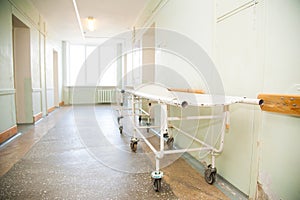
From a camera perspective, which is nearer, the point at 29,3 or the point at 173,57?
the point at 173,57

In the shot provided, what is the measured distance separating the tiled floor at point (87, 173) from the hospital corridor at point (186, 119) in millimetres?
12

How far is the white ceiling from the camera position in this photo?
12.4 ft

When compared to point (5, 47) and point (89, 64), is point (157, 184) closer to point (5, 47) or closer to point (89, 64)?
point (5, 47)

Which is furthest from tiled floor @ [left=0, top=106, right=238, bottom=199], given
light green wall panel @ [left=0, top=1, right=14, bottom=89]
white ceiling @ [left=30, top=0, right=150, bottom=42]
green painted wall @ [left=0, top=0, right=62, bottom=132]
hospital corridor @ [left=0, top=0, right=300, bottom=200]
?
white ceiling @ [left=30, top=0, right=150, bottom=42]

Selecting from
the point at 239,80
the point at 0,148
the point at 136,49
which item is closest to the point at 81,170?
the point at 0,148

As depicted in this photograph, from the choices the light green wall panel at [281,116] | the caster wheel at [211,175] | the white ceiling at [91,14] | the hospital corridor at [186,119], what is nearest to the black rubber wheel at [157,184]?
the hospital corridor at [186,119]

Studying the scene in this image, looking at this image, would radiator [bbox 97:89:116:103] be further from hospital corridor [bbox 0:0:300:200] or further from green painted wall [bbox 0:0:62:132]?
hospital corridor [bbox 0:0:300:200]

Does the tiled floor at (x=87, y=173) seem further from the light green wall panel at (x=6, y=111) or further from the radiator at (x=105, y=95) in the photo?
the radiator at (x=105, y=95)

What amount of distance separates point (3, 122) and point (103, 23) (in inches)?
143

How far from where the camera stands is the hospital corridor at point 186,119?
1126 millimetres

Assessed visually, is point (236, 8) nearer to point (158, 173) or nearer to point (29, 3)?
point (158, 173)

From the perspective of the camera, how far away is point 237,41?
1430mm

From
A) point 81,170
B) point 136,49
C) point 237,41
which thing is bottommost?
point 81,170

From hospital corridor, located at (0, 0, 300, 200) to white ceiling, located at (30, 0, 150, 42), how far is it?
0.05 metres
